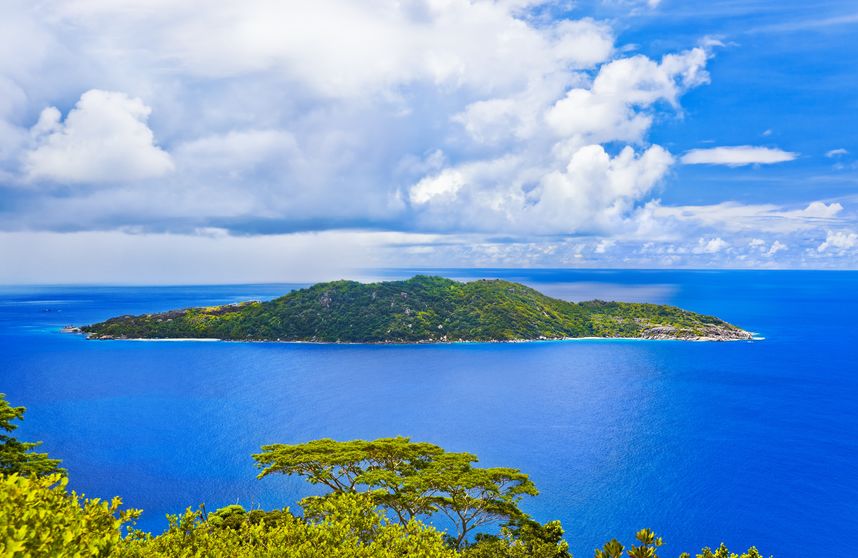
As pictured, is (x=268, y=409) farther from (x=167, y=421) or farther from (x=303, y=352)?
(x=303, y=352)

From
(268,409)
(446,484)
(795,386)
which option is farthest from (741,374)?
(446,484)

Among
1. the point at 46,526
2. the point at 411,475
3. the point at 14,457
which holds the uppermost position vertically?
the point at 46,526

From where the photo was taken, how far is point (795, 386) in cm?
10856

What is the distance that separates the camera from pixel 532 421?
3359 inches

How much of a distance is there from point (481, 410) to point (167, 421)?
2019 inches

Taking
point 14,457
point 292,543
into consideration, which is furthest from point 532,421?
point 292,543

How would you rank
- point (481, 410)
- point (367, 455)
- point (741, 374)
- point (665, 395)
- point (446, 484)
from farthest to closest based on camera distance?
point (741, 374), point (665, 395), point (481, 410), point (367, 455), point (446, 484)

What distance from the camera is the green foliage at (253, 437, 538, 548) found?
34281 mm

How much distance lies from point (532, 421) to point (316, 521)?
63319 millimetres

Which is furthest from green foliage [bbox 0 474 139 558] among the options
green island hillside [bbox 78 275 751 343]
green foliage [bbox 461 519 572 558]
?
green island hillside [bbox 78 275 751 343]

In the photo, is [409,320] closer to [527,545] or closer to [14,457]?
[527,545]

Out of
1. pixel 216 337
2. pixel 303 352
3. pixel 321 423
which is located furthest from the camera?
pixel 216 337

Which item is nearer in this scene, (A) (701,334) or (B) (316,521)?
(B) (316,521)

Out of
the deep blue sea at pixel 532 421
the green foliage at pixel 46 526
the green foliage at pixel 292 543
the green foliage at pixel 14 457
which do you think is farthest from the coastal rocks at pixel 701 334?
the green foliage at pixel 46 526
